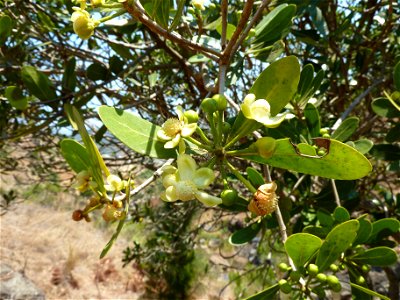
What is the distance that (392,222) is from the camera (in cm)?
118

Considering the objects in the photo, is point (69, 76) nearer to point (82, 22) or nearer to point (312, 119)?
point (82, 22)

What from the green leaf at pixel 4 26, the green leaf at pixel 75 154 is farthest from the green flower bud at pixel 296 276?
the green leaf at pixel 4 26

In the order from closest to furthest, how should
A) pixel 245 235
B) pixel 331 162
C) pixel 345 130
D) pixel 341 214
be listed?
pixel 331 162
pixel 341 214
pixel 345 130
pixel 245 235

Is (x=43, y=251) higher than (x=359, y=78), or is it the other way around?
(x=359, y=78)

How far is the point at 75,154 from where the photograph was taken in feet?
2.72

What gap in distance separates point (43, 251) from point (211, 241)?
3573mm

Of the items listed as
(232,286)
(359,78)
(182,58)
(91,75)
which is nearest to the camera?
(91,75)

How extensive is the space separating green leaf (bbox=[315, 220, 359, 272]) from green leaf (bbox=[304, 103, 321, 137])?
537mm

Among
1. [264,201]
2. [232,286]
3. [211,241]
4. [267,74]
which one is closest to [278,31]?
[267,74]

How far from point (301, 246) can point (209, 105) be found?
0.39 metres

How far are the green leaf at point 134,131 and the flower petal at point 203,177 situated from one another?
0.13m

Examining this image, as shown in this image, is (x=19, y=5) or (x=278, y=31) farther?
(x=19, y=5)

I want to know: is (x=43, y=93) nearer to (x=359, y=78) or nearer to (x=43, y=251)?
(x=359, y=78)

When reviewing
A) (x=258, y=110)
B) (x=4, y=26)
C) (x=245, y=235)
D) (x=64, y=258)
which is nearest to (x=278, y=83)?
(x=258, y=110)
